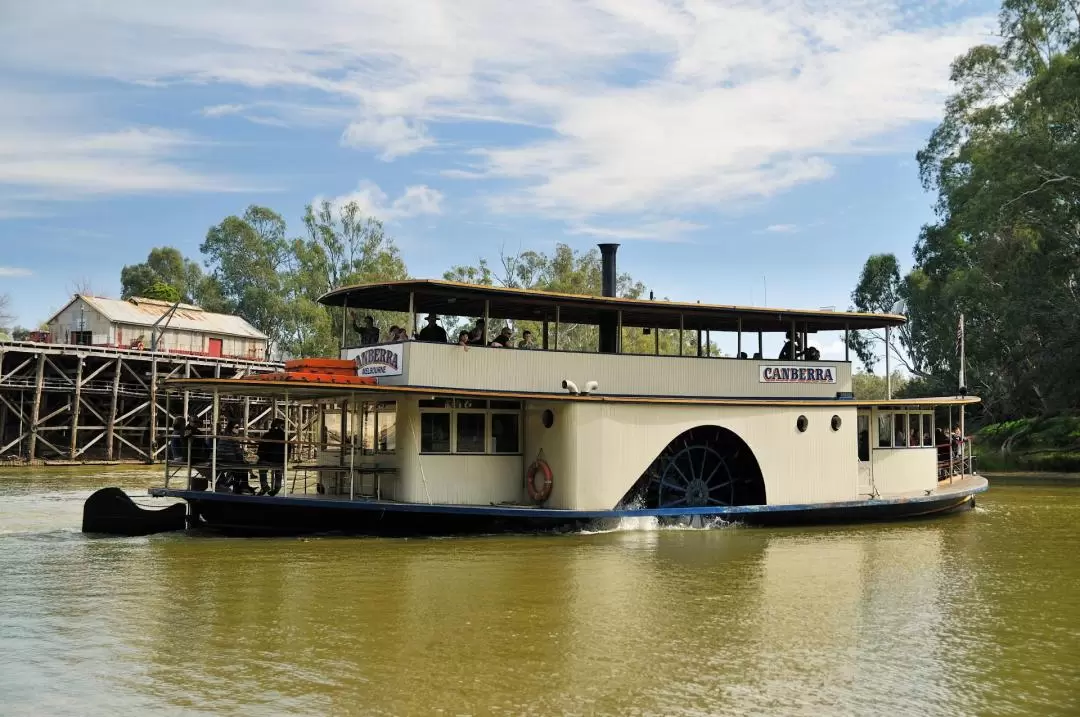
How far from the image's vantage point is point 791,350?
19.7 m

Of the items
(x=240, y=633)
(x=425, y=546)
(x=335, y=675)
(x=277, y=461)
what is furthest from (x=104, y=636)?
(x=277, y=461)

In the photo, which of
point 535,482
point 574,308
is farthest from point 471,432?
point 574,308

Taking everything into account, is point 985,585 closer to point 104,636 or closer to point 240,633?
point 240,633

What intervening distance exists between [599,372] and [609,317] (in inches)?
55.3

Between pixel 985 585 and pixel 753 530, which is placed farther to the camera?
pixel 753 530

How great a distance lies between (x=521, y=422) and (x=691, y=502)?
10.9 feet

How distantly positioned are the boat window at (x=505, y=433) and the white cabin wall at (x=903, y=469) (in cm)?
702

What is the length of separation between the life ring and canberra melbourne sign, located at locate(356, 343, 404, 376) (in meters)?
2.65

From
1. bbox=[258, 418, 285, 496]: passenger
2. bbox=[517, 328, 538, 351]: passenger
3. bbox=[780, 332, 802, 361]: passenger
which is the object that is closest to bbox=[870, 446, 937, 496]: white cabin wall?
bbox=[780, 332, 802, 361]: passenger

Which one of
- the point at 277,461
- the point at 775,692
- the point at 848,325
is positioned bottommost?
the point at 775,692

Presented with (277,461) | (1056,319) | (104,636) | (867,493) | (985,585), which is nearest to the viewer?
(104,636)

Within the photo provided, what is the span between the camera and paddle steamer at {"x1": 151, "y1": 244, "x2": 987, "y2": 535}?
635 inches

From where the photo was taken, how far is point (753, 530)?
59.1 ft

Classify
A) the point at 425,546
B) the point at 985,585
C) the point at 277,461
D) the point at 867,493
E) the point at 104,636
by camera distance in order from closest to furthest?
the point at 104,636
the point at 985,585
the point at 425,546
the point at 277,461
the point at 867,493
